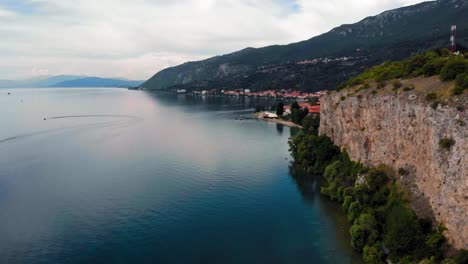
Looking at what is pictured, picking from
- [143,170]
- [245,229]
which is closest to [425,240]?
[245,229]

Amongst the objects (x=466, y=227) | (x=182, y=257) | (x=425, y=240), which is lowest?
(x=182, y=257)

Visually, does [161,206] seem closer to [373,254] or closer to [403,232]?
[373,254]

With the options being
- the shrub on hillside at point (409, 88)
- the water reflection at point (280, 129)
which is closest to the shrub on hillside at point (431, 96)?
the shrub on hillside at point (409, 88)

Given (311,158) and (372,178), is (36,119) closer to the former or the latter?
(311,158)

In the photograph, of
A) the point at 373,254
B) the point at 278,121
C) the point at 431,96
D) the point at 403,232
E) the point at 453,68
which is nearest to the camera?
the point at 403,232

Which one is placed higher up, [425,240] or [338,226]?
[425,240]

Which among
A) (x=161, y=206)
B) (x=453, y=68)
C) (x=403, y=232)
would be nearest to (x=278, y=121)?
(x=161, y=206)
